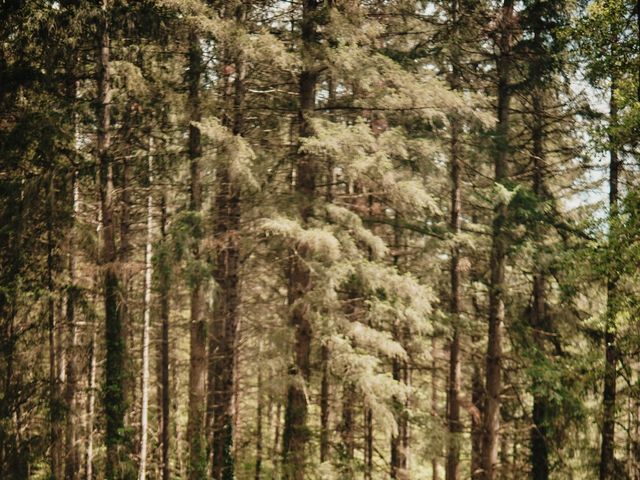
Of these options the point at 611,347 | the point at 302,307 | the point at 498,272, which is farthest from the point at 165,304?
the point at 611,347

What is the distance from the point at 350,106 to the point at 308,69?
1.32 m

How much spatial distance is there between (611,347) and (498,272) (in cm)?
252

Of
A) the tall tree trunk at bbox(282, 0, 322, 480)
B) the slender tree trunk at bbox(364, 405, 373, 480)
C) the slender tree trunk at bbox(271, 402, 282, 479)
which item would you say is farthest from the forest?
the slender tree trunk at bbox(364, 405, 373, 480)

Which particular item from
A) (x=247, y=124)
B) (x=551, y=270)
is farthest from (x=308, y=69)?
(x=551, y=270)

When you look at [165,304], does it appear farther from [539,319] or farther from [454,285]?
[539,319]

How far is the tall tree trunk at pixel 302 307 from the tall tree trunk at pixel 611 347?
191 inches

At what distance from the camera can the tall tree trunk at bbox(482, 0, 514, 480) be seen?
10398 mm

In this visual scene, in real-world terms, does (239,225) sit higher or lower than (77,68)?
lower

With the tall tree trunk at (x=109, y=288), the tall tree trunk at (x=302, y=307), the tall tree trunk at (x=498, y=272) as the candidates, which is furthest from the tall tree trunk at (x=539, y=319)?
the tall tree trunk at (x=109, y=288)

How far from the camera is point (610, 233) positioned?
7.49 metres

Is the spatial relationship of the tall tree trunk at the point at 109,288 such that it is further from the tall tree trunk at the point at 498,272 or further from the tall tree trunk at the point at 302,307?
the tall tree trunk at the point at 498,272

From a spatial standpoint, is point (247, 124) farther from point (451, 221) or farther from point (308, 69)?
point (451, 221)

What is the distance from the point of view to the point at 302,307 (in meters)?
8.58

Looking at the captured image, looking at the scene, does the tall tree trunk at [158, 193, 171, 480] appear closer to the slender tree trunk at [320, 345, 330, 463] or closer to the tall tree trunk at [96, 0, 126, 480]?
the tall tree trunk at [96, 0, 126, 480]
